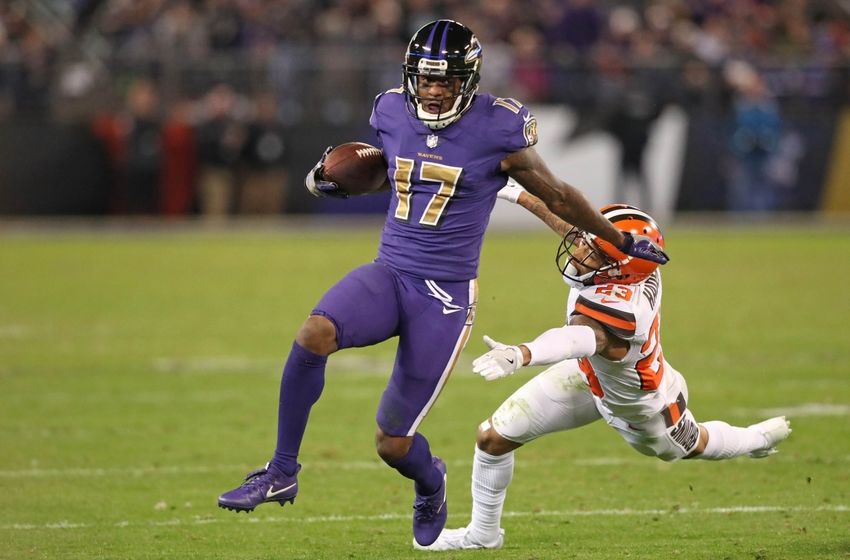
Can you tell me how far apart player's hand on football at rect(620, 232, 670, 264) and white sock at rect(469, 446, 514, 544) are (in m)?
0.97

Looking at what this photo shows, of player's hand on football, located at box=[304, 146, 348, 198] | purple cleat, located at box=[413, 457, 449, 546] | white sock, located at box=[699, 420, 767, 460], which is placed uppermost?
player's hand on football, located at box=[304, 146, 348, 198]

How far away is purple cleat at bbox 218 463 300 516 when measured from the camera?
4852mm

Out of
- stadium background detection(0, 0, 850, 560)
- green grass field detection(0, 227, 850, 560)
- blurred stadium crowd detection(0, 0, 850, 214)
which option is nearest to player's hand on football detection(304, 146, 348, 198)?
green grass field detection(0, 227, 850, 560)

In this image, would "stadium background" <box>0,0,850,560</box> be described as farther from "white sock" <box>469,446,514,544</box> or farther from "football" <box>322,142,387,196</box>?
"football" <box>322,142,387,196</box>

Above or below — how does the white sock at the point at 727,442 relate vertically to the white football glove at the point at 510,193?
below

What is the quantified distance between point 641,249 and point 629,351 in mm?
374

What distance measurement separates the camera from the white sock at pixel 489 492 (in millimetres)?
5383

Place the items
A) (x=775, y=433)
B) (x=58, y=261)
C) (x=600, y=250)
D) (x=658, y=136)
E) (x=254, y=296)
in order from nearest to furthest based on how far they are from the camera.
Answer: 1. (x=600, y=250)
2. (x=775, y=433)
3. (x=254, y=296)
4. (x=58, y=261)
5. (x=658, y=136)

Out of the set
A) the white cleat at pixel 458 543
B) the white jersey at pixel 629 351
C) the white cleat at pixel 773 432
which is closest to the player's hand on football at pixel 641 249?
the white jersey at pixel 629 351

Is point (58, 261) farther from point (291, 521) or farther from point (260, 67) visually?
point (291, 521)

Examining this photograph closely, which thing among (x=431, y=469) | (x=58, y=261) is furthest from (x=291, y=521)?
(x=58, y=261)

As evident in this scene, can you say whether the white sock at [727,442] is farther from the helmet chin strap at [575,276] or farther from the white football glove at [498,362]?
the white football glove at [498,362]

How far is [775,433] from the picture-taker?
549 cm

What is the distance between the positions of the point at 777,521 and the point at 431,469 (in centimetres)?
149
